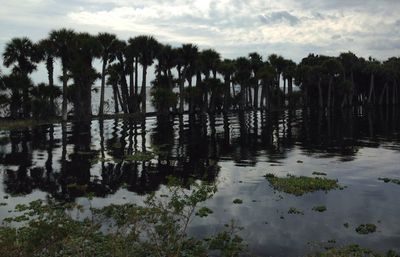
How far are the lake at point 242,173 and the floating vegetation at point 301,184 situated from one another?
557 mm

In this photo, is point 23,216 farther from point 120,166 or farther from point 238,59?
point 238,59

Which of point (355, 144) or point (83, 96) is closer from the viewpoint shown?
point (355, 144)

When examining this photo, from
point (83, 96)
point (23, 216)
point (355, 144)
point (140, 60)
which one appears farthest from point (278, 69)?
point (23, 216)

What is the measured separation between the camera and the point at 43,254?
1210 cm

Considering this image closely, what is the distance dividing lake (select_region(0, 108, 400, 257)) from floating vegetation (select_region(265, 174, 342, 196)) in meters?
0.56

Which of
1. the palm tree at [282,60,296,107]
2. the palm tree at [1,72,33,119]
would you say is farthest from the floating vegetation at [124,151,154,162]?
the palm tree at [282,60,296,107]

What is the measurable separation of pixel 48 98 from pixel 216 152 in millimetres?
40106

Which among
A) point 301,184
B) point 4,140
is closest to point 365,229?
point 301,184

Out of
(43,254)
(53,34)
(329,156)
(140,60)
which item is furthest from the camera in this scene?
(140,60)

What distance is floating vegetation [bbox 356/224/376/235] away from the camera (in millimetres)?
15734

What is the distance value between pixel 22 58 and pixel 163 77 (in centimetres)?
3088

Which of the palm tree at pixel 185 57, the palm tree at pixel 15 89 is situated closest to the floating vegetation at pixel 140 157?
the palm tree at pixel 15 89

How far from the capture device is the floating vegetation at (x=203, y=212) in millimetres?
17672

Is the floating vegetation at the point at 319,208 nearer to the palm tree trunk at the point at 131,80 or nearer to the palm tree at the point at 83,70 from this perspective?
the palm tree at the point at 83,70
